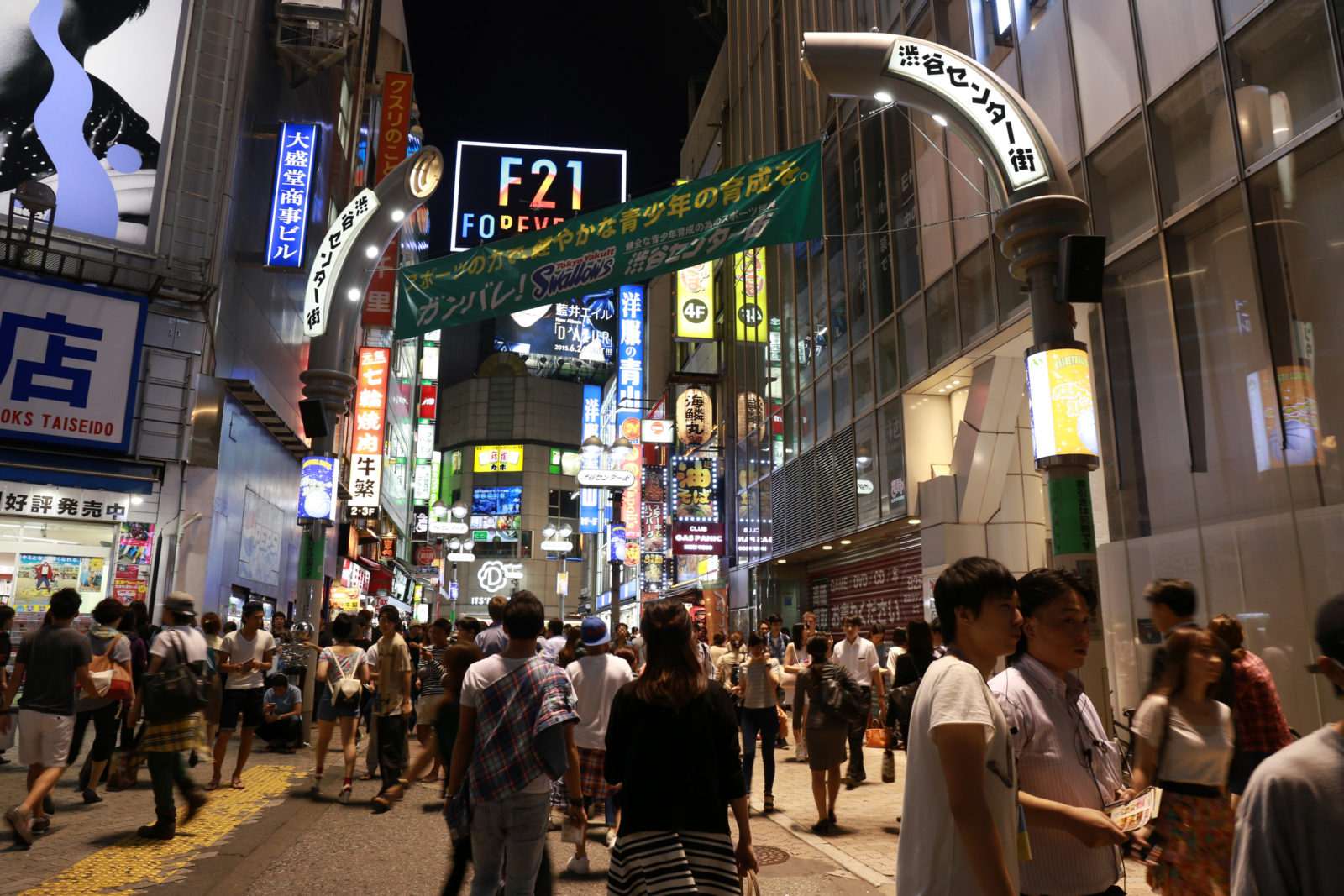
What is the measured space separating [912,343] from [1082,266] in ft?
34.0

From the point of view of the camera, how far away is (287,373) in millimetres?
22859

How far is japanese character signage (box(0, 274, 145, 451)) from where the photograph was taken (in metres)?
14.8

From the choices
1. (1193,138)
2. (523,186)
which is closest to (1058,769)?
(1193,138)

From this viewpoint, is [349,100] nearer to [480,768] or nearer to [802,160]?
[802,160]

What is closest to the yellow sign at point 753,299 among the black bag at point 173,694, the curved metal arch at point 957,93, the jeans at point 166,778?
the curved metal arch at point 957,93

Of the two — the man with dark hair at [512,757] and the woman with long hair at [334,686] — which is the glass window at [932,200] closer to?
the woman with long hair at [334,686]

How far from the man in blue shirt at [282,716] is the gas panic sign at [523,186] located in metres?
17.2

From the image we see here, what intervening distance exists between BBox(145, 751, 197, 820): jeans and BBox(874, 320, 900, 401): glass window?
45.6 ft

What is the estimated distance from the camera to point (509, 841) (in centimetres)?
436

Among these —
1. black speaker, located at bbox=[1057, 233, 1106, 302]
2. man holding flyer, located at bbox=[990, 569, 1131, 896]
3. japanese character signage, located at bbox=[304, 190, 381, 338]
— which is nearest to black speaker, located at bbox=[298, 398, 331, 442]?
japanese character signage, located at bbox=[304, 190, 381, 338]

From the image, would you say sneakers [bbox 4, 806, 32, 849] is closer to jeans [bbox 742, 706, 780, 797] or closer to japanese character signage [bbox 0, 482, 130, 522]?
jeans [bbox 742, 706, 780, 797]

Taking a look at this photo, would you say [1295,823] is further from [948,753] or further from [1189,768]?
[1189,768]

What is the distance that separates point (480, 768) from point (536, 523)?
2957 inches

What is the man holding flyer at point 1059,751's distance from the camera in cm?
279
